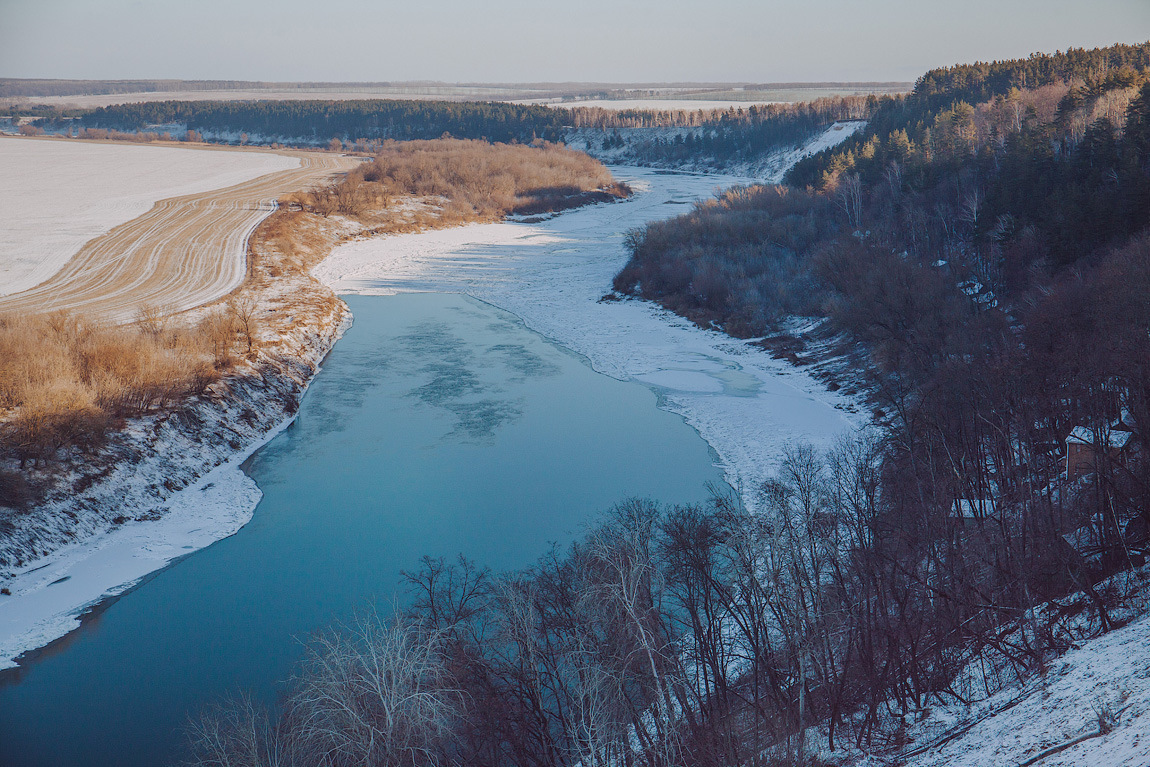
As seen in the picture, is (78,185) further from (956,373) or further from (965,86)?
(965,86)

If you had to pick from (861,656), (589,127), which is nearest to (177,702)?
(861,656)

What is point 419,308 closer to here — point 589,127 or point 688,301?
point 688,301

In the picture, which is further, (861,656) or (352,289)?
(352,289)

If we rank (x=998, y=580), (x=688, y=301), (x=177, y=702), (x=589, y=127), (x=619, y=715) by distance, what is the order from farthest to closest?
(x=589, y=127) → (x=688, y=301) → (x=177, y=702) → (x=998, y=580) → (x=619, y=715)

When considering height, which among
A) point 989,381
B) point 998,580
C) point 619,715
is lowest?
point 619,715

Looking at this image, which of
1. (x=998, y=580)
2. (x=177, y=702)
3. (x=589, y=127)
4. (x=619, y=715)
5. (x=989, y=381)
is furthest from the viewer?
(x=589, y=127)


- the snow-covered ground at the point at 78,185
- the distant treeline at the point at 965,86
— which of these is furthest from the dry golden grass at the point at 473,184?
the distant treeline at the point at 965,86
